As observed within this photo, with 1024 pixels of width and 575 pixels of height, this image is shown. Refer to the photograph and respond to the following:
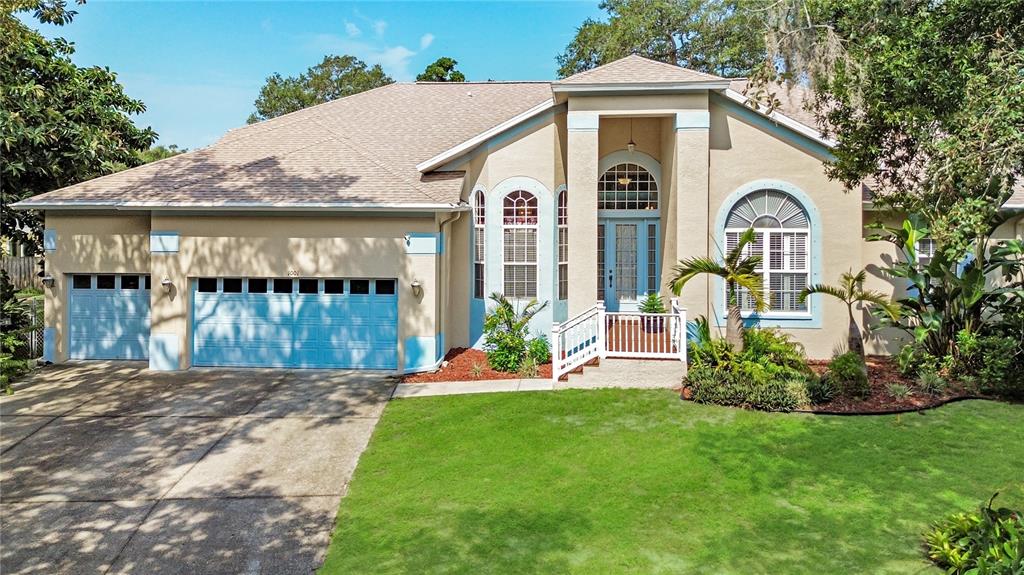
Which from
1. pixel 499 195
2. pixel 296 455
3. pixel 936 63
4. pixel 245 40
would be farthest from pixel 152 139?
pixel 936 63

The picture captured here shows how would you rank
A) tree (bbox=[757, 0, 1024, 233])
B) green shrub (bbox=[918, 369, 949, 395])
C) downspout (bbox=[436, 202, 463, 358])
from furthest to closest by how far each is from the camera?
downspout (bbox=[436, 202, 463, 358])
green shrub (bbox=[918, 369, 949, 395])
tree (bbox=[757, 0, 1024, 233])

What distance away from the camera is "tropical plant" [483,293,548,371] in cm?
1201

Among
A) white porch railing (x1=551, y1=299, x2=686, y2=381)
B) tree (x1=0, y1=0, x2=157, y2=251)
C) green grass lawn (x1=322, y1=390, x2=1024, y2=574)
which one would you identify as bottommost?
green grass lawn (x1=322, y1=390, x2=1024, y2=574)

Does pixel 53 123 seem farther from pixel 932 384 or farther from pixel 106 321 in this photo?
pixel 932 384

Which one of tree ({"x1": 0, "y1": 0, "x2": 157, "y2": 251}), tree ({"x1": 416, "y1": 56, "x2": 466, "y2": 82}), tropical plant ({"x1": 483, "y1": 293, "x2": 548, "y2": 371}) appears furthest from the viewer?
tree ({"x1": 416, "y1": 56, "x2": 466, "y2": 82})

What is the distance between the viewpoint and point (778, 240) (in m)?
12.7

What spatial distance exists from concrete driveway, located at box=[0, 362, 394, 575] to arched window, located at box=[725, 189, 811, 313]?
8631mm

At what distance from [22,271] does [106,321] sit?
383 inches

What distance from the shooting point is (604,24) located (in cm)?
2881

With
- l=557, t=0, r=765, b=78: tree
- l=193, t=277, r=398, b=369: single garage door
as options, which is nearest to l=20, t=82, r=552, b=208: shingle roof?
l=193, t=277, r=398, b=369: single garage door

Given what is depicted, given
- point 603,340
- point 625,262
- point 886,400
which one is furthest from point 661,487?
point 625,262

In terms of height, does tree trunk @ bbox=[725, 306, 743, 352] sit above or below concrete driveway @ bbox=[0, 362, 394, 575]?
above

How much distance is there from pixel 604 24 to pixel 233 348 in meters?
24.8

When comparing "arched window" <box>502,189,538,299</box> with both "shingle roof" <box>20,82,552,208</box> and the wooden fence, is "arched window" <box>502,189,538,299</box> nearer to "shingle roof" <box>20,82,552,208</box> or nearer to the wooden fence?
"shingle roof" <box>20,82,552,208</box>
